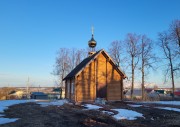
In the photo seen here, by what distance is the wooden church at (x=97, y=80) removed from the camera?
33.1 metres

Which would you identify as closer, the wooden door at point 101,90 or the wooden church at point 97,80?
the wooden church at point 97,80

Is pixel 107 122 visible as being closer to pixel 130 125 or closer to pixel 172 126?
pixel 130 125

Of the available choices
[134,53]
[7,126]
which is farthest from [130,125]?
[134,53]

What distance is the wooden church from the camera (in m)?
33.1

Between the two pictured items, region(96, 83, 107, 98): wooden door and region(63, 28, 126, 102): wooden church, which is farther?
region(96, 83, 107, 98): wooden door

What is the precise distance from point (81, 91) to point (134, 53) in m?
22.1

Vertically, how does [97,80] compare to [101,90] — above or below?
above

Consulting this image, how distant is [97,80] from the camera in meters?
33.9

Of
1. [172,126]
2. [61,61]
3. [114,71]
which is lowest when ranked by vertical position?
[172,126]

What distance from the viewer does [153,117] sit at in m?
18.5

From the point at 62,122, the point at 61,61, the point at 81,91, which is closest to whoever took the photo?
the point at 62,122

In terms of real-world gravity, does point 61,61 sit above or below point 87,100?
above

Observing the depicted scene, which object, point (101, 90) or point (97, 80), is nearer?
point (97, 80)

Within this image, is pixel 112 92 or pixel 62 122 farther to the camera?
pixel 112 92
